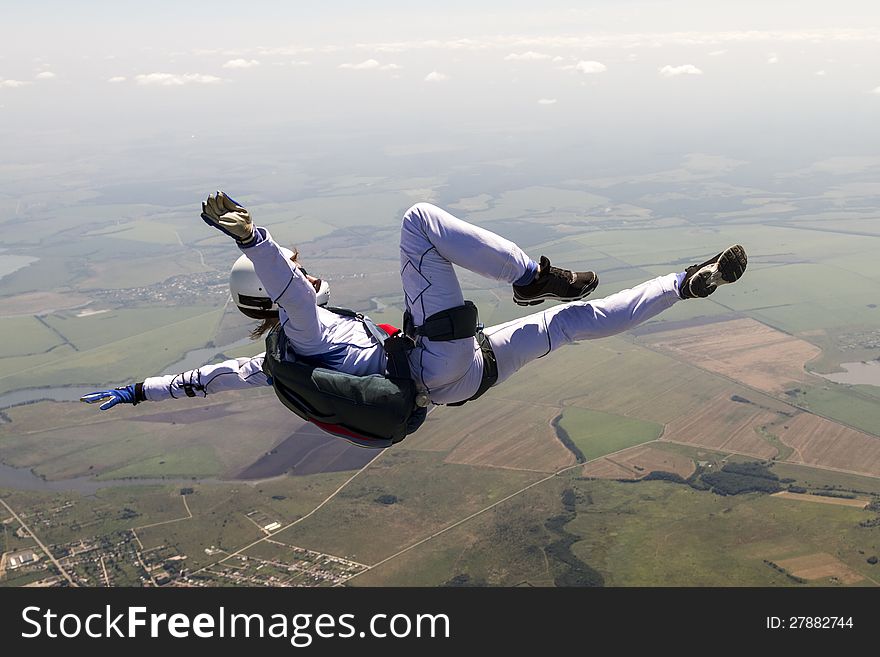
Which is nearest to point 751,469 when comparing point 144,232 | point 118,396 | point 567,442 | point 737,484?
point 737,484

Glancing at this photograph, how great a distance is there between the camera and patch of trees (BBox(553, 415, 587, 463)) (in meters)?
58.4

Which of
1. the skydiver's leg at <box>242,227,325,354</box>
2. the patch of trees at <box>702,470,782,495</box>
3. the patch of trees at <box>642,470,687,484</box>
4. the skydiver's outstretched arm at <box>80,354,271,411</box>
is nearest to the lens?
the skydiver's leg at <box>242,227,325,354</box>

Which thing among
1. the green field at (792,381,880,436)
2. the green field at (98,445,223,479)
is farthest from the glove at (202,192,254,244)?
the green field at (792,381,880,436)

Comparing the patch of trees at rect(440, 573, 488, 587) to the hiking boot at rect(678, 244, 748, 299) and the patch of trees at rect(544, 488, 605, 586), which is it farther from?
the hiking boot at rect(678, 244, 748, 299)

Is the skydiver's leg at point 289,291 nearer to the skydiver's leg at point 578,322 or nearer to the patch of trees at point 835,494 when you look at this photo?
the skydiver's leg at point 578,322

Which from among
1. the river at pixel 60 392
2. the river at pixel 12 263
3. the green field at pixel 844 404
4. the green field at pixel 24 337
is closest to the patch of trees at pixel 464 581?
the green field at pixel 844 404

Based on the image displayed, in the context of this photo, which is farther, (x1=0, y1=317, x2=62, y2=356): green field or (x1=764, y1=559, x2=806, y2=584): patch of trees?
(x1=0, y1=317, x2=62, y2=356): green field

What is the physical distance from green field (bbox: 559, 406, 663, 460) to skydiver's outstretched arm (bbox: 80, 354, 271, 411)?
54.3m

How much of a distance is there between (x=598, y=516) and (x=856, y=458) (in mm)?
20804

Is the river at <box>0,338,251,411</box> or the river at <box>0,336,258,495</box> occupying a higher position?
the river at <box>0,338,251,411</box>

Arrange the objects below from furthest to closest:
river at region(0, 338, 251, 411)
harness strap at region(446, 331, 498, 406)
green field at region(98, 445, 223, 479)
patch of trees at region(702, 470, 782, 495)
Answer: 1. river at region(0, 338, 251, 411)
2. green field at region(98, 445, 223, 479)
3. patch of trees at region(702, 470, 782, 495)
4. harness strap at region(446, 331, 498, 406)

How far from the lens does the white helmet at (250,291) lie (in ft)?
17.8

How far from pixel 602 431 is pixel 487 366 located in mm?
57235

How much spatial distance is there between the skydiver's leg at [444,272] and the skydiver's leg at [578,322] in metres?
0.38
